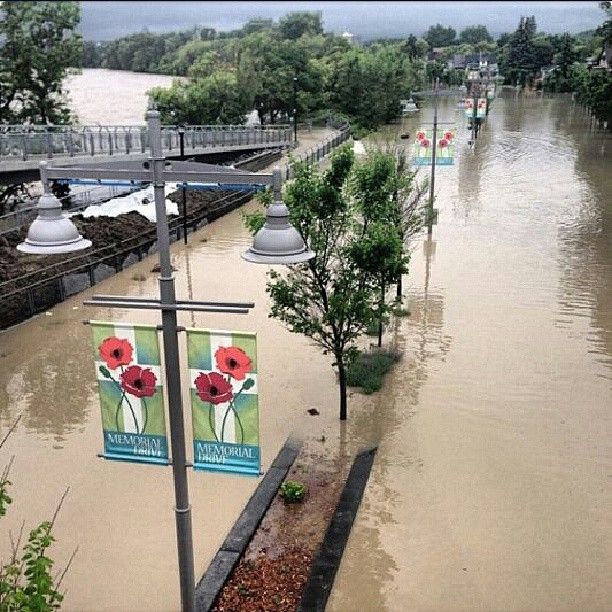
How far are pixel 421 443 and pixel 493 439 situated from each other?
1082mm

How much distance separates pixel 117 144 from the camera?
1065 inches

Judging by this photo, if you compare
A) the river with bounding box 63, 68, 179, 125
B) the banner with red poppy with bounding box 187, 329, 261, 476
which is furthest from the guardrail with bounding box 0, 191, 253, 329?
the river with bounding box 63, 68, 179, 125

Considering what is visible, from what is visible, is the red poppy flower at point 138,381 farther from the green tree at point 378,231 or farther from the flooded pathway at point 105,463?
the green tree at point 378,231

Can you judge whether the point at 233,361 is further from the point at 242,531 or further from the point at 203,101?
the point at 203,101

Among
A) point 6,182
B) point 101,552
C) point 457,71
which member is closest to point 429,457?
point 101,552

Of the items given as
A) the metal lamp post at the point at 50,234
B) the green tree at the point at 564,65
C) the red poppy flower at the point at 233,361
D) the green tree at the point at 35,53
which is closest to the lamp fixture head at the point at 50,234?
the metal lamp post at the point at 50,234

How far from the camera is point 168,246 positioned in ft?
19.1

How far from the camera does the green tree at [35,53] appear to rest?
29.4 m

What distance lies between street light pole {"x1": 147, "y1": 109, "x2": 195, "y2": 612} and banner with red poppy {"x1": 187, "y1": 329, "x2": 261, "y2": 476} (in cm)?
17

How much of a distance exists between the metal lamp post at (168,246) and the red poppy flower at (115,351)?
293 millimetres

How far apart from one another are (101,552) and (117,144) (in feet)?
69.7

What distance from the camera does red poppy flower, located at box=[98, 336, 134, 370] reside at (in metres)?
5.97

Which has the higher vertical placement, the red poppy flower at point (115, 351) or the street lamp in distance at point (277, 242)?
the street lamp in distance at point (277, 242)

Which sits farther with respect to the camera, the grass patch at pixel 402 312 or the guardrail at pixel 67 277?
the guardrail at pixel 67 277
